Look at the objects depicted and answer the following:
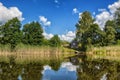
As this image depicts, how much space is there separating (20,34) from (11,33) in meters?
3.48

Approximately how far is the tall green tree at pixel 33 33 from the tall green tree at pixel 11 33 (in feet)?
12.3

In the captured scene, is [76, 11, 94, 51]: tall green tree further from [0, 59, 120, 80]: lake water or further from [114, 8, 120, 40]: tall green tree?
[0, 59, 120, 80]: lake water

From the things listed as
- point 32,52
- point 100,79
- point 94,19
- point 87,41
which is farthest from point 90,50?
point 100,79

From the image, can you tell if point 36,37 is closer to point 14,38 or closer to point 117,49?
point 14,38

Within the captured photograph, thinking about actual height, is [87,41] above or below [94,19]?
below

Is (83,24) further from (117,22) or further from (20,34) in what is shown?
(20,34)

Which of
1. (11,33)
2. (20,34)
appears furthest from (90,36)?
(11,33)

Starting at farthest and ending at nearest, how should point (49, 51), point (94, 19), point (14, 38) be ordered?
1. point (94, 19)
2. point (14, 38)
3. point (49, 51)

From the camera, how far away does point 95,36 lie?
9312cm

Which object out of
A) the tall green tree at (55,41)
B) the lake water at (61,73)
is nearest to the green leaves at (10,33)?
the tall green tree at (55,41)

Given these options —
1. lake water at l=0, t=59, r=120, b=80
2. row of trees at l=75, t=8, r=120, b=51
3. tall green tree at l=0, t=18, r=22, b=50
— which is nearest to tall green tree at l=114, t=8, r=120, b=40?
row of trees at l=75, t=8, r=120, b=51

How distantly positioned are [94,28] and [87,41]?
4.80 metres

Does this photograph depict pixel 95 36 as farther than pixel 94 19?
No

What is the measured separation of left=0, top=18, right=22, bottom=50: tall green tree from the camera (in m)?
88.9
